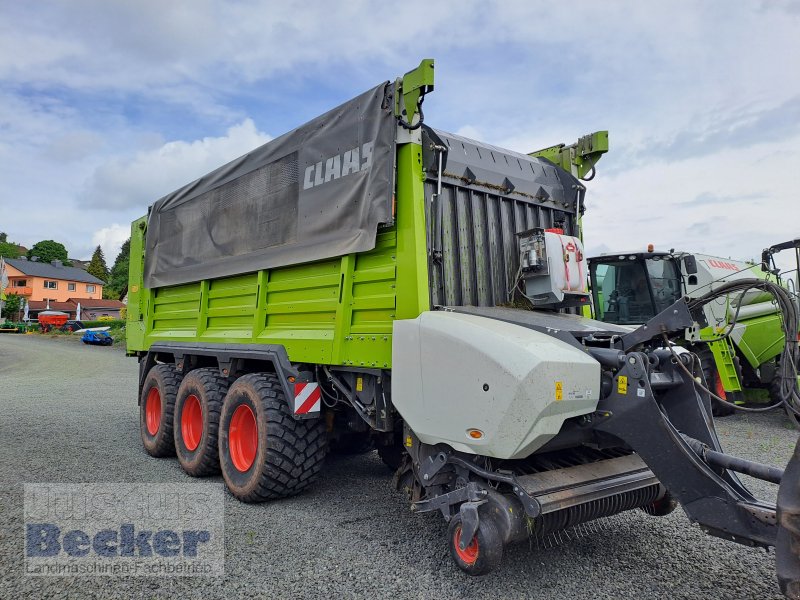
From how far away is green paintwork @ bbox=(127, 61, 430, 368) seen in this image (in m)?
3.54

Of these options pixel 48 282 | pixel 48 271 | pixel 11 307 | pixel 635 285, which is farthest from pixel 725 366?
pixel 48 271

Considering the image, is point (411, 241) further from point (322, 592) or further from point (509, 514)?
point (322, 592)

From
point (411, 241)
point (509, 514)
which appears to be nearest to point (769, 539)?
point (509, 514)

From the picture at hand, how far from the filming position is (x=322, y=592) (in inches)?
115

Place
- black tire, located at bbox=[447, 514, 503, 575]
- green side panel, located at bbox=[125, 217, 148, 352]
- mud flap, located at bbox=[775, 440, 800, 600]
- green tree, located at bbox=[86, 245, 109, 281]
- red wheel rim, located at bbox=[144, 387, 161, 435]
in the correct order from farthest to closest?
green tree, located at bbox=[86, 245, 109, 281]
green side panel, located at bbox=[125, 217, 148, 352]
red wheel rim, located at bbox=[144, 387, 161, 435]
black tire, located at bbox=[447, 514, 503, 575]
mud flap, located at bbox=[775, 440, 800, 600]

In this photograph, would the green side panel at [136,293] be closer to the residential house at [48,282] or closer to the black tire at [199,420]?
the black tire at [199,420]

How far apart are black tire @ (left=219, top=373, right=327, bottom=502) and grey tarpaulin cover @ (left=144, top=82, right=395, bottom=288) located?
43.5 inches

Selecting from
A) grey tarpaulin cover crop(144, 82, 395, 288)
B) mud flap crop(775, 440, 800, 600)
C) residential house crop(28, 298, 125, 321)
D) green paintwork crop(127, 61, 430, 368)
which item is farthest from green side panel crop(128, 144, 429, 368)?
residential house crop(28, 298, 125, 321)

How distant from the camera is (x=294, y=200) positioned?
460cm

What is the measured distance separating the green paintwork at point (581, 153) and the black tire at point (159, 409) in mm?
4577

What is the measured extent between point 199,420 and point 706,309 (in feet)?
24.1

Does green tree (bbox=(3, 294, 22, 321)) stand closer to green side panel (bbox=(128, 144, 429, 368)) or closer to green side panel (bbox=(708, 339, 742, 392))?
A: green side panel (bbox=(128, 144, 429, 368))

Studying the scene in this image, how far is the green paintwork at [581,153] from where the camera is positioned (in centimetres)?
467

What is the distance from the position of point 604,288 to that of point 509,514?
708 centimetres
